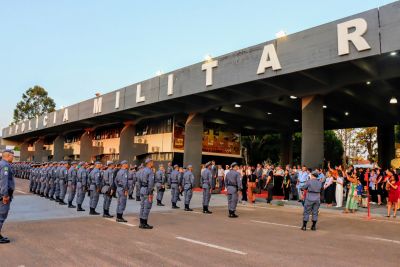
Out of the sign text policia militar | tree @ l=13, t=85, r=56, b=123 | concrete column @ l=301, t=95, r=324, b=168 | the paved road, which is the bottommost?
the paved road

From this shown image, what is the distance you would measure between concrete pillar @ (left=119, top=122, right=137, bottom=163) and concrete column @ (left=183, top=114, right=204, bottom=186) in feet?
31.6

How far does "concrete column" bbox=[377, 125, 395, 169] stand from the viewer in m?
30.9

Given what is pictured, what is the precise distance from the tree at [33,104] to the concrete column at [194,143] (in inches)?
2819

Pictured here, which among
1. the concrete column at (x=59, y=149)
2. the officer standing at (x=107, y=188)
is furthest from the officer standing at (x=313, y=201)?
the concrete column at (x=59, y=149)

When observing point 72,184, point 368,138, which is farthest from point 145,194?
point 368,138

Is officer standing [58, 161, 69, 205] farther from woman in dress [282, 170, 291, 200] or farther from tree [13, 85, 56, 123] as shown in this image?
tree [13, 85, 56, 123]

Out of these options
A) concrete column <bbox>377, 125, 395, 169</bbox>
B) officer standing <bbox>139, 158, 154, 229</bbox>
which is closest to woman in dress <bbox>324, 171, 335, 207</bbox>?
officer standing <bbox>139, 158, 154, 229</bbox>

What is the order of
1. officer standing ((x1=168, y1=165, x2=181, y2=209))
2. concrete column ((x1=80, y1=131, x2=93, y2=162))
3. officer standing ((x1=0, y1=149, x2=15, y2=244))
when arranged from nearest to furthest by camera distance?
officer standing ((x1=0, y1=149, x2=15, y2=244)) → officer standing ((x1=168, y1=165, x2=181, y2=209)) → concrete column ((x1=80, y1=131, x2=93, y2=162))

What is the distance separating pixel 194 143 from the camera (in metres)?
27.5

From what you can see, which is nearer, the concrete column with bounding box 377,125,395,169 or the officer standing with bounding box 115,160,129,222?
the officer standing with bounding box 115,160,129,222

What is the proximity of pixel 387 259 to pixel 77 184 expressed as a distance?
39.9 ft

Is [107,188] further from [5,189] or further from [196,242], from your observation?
[196,242]

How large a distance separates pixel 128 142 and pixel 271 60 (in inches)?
853

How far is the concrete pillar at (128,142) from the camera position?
116 ft
